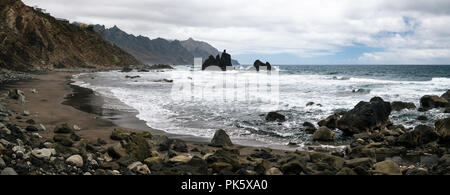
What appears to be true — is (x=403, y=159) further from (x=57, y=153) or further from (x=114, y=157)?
(x=57, y=153)

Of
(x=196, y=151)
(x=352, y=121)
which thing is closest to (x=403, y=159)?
(x=352, y=121)

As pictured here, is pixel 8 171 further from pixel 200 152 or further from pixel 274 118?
pixel 274 118

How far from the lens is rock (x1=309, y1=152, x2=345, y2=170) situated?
6.85 metres

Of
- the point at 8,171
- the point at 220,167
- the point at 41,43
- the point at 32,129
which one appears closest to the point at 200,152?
the point at 220,167

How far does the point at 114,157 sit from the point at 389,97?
20.6m

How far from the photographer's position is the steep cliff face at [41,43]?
149 feet

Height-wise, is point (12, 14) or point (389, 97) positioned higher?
point (12, 14)

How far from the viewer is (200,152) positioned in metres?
8.13

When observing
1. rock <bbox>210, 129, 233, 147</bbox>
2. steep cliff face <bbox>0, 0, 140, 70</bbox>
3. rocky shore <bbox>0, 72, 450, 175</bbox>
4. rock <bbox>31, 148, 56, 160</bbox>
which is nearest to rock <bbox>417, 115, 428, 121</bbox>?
rocky shore <bbox>0, 72, 450, 175</bbox>

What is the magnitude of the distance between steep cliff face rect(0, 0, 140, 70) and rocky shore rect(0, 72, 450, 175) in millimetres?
37839

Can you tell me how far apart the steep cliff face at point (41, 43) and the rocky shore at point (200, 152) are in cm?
3784

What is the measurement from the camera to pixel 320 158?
24.1 feet

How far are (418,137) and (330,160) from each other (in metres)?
4.18
